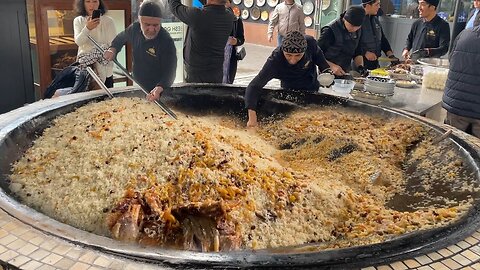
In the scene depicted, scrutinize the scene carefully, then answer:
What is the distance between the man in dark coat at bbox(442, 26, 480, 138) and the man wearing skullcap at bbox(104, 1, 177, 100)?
2.49 m

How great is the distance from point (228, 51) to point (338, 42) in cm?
155

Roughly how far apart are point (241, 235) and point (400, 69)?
4.31 metres

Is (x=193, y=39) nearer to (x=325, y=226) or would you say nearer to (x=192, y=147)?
(x=192, y=147)

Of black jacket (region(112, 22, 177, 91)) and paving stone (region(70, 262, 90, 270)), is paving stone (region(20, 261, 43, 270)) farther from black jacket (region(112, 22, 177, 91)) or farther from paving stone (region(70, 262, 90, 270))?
black jacket (region(112, 22, 177, 91))

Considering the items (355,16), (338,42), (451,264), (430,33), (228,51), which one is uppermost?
(355,16)

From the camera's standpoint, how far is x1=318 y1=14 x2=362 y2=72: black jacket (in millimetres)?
5230

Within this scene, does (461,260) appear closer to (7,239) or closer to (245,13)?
(7,239)

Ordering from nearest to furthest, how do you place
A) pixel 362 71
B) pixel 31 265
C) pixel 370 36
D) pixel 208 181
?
pixel 31 265 → pixel 208 181 → pixel 362 71 → pixel 370 36

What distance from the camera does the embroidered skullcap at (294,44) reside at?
3.46m

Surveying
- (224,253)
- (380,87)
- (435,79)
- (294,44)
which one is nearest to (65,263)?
(224,253)

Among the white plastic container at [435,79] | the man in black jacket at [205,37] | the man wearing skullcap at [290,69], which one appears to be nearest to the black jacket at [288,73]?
the man wearing skullcap at [290,69]

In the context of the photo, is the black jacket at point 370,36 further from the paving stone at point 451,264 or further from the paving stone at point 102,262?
the paving stone at point 102,262

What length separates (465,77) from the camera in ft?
12.0

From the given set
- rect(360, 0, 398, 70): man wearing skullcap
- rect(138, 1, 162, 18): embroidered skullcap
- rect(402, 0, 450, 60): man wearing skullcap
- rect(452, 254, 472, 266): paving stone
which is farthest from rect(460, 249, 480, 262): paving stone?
rect(402, 0, 450, 60): man wearing skullcap
